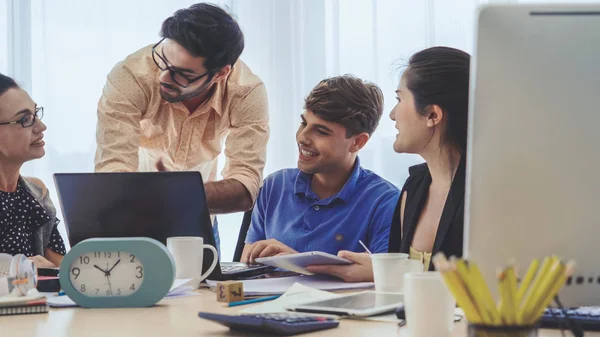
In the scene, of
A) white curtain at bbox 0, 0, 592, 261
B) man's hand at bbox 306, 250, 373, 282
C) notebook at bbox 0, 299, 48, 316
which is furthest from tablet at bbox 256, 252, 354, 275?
white curtain at bbox 0, 0, 592, 261

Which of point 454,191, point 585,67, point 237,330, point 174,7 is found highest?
point 174,7

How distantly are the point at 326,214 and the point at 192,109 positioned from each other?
59cm

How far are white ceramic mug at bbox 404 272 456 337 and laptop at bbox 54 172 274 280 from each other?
71 centimetres

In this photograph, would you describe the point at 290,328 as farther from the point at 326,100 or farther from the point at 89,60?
the point at 89,60

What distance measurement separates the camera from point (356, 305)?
1.18 metres

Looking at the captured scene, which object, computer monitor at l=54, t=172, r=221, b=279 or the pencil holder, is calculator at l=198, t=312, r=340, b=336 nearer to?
→ the pencil holder

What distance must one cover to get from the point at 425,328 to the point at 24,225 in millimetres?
1760

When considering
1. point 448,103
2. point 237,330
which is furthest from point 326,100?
point 237,330

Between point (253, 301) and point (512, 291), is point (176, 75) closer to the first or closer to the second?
point (253, 301)

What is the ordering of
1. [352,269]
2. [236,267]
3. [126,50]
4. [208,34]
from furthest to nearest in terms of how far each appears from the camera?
[126,50] → [208,34] → [236,267] → [352,269]

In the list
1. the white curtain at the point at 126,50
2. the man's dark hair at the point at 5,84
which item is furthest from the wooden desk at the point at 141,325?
the white curtain at the point at 126,50

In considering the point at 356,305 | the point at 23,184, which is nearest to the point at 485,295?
the point at 356,305

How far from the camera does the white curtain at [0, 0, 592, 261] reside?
126 inches

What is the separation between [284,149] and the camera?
3.30 m
